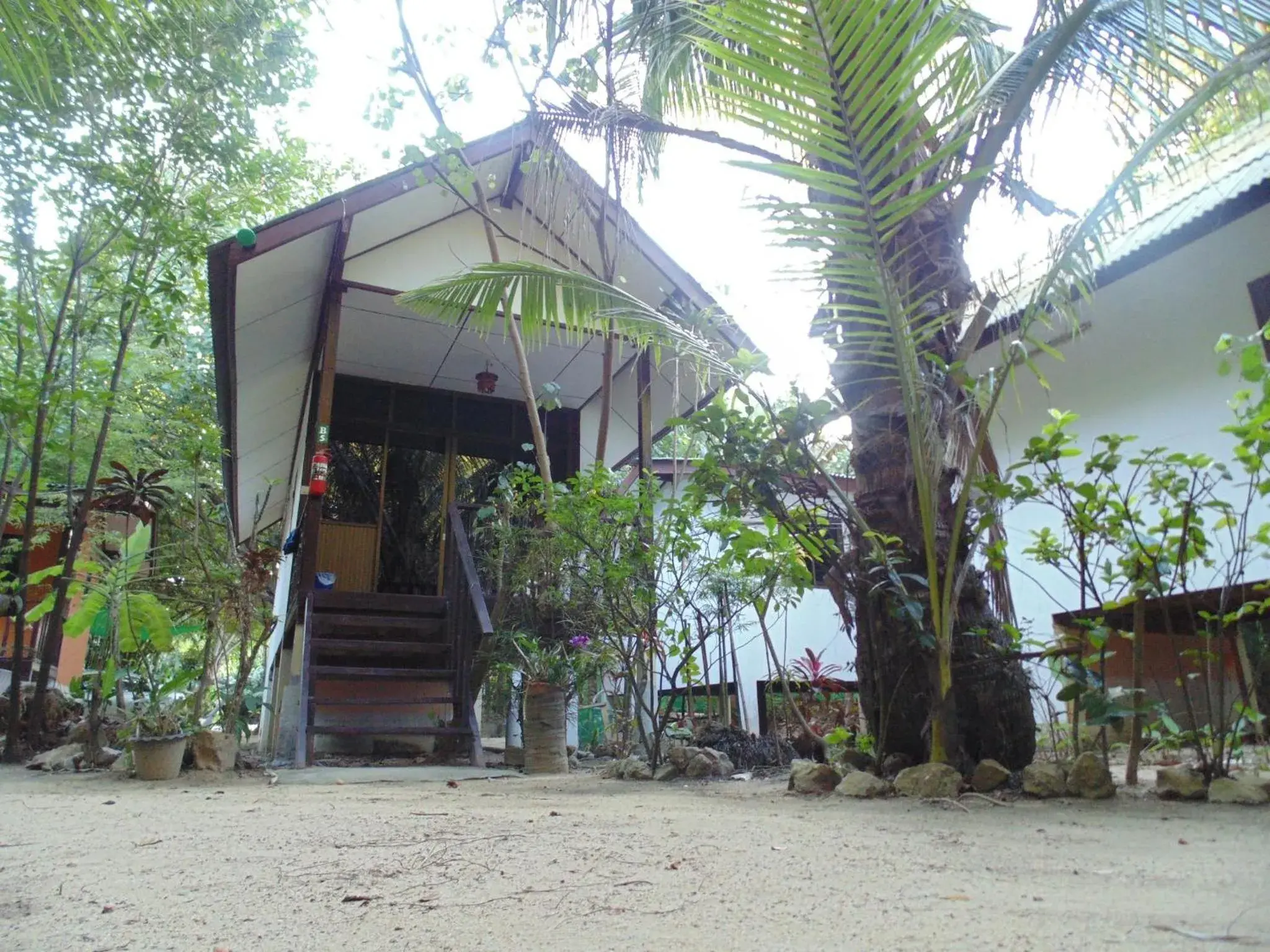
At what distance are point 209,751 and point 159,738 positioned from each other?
35cm

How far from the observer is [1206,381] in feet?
21.4

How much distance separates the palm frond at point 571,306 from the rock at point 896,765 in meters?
1.77

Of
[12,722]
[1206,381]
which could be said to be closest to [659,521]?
[1206,381]

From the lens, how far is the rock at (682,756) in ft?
16.1

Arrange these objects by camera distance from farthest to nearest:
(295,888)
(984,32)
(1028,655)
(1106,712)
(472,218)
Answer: (472,218), (984,32), (1028,655), (1106,712), (295,888)

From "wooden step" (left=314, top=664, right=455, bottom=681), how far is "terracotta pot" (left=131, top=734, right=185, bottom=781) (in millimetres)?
1247

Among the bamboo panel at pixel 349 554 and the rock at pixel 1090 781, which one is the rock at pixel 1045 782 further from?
the bamboo panel at pixel 349 554

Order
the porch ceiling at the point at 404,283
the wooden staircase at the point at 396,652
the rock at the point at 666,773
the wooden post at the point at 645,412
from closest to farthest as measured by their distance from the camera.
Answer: the rock at the point at 666,773, the wooden staircase at the point at 396,652, the porch ceiling at the point at 404,283, the wooden post at the point at 645,412

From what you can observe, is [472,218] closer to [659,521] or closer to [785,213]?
[659,521]

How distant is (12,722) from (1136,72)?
8179 millimetres

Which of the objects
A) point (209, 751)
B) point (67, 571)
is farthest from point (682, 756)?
point (67, 571)

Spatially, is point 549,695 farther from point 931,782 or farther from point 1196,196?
point 1196,196

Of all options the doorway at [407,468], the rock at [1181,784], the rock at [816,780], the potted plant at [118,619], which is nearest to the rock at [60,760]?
the potted plant at [118,619]

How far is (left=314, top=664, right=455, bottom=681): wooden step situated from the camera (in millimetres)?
6262
